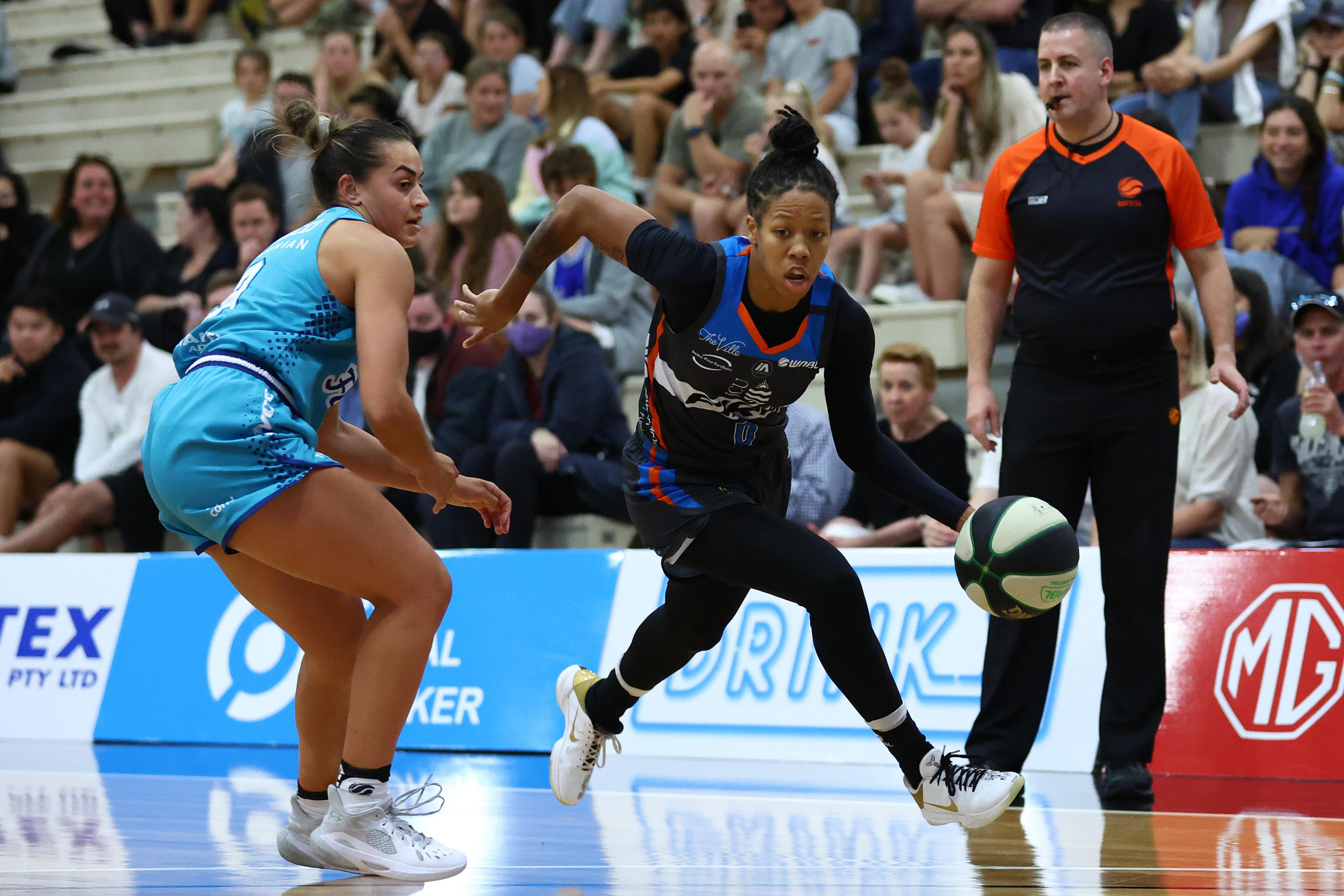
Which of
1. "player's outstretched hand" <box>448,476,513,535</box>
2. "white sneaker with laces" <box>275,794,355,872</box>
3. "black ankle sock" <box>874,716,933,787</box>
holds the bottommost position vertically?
Answer: "white sneaker with laces" <box>275,794,355,872</box>

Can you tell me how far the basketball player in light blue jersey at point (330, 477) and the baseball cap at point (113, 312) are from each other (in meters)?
5.87

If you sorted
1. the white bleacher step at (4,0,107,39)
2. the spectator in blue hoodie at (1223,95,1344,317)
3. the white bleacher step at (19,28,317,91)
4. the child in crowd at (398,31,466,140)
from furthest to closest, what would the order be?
the white bleacher step at (4,0,107,39)
the white bleacher step at (19,28,317,91)
the child in crowd at (398,31,466,140)
the spectator in blue hoodie at (1223,95,1344,317)

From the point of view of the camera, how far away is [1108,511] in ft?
17.3

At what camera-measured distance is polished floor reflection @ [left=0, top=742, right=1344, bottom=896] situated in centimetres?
375

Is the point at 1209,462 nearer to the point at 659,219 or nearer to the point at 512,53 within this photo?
the point at 659,219

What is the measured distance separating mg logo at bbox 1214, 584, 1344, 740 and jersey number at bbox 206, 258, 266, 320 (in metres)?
3.93

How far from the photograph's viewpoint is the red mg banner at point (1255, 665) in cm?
573

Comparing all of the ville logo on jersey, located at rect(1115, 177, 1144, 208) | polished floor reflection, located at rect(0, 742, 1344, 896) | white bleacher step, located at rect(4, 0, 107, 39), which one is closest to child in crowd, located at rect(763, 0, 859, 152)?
the ville logo on jersey, located at rect(1115, 177, 1144, 208)

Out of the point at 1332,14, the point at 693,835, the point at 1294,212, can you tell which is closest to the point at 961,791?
the point at 693,835

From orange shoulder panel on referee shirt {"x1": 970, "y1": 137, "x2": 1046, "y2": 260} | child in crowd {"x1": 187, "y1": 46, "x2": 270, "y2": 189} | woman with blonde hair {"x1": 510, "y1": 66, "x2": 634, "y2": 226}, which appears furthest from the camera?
child in crowd {"x1": 187, "y1": 46, "x2": 270, "y2": 189}

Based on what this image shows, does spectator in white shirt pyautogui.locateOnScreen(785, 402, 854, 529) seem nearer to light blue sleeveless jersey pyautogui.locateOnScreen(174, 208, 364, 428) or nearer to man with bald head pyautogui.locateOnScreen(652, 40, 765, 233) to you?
man with bald head pyautogui.locateOnScreen(652, 40, 765, 233)

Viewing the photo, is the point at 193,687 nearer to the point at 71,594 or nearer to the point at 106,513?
the point at 71,594

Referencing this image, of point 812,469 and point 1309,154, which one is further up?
point 1309,154

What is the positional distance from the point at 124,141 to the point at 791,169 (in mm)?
11552
